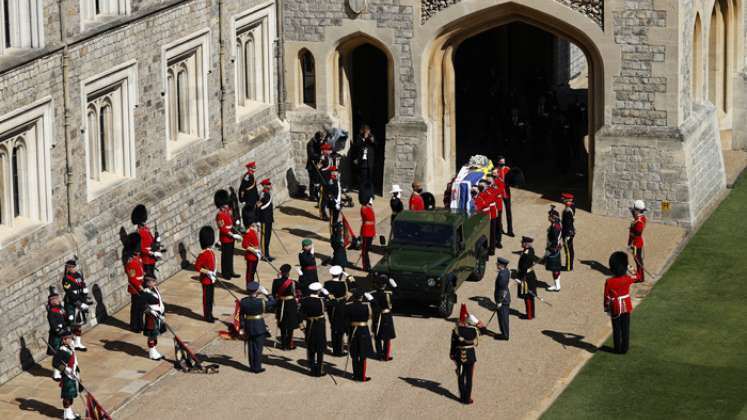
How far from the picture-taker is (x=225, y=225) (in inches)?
1431

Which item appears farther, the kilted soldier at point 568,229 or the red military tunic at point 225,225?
the kilted soldier at point 568,229

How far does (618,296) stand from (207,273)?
7.60 meters

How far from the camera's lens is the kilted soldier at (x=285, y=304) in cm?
3212

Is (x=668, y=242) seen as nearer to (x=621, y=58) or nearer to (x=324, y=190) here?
(x=621, y=58)

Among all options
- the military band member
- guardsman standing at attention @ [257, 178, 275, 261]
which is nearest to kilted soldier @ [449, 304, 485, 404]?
the military band member

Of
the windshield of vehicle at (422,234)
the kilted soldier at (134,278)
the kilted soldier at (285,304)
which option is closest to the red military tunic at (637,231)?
the windshield of vehicle at (422,234)

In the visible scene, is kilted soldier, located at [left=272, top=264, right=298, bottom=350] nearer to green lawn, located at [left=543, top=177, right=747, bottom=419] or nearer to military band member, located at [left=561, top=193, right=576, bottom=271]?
green lawn, located at [left=543, top=177, right=747, bottom=419]

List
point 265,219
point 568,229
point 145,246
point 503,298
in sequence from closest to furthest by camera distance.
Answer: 1. point 503,298
2. point 145,246
3. point 568,229
4. point 265,219

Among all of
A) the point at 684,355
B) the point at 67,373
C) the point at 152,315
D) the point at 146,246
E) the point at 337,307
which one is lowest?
the point at 684,355

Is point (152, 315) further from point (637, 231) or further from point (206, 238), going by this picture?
point (637, 231)

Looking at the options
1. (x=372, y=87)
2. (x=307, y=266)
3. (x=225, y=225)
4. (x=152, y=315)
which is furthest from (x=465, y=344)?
(x=372, y=87)

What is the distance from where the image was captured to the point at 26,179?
32.7m

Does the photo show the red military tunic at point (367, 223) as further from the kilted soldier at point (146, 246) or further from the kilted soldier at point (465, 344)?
the kilted soldier at point (465, 344)

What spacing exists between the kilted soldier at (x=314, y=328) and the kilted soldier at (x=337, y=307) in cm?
37
